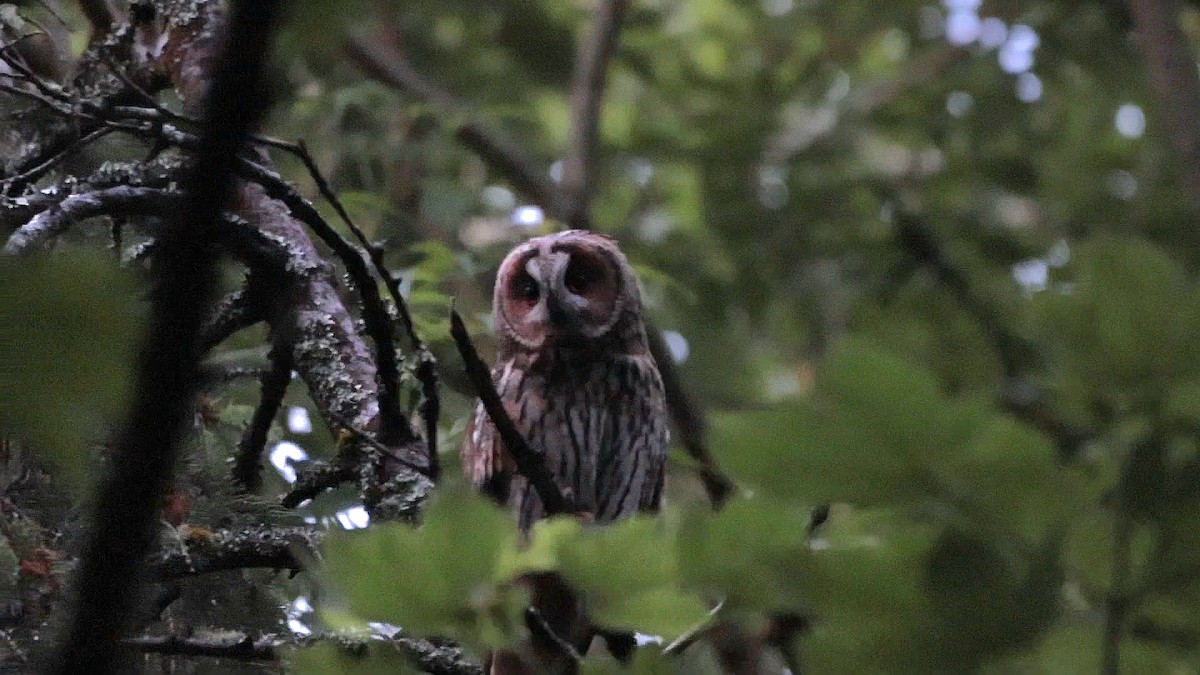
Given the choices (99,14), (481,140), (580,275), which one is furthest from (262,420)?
(481,140)

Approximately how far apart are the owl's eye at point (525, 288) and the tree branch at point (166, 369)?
8.97ft

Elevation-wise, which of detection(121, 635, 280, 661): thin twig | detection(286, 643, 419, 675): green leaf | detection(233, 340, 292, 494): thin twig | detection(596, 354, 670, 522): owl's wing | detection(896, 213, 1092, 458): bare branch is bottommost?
detection(896, 213, 1092, 458): bare branch

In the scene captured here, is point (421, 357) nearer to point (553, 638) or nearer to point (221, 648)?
point (221, 648)

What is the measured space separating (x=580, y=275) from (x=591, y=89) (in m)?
2.65

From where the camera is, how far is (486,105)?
22.2ft

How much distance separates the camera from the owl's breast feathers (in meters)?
3.14

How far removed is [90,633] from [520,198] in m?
5.36

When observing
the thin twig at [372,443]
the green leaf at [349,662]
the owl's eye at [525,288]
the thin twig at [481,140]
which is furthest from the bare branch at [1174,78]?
the green leaf at [349,662]

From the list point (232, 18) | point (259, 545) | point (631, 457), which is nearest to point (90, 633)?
point (232, 18)

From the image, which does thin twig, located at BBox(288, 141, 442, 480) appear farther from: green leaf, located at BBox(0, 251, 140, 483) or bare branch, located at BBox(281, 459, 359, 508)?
green leaf, located at BBox(0, 251, 140, 483)

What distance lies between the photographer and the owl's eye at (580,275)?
3537mm

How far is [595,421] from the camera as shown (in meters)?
3.20

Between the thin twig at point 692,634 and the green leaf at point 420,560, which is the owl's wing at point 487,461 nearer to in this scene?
the thin twig at point 692,634

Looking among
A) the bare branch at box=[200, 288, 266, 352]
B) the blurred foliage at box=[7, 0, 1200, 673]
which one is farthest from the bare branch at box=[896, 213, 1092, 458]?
the bare branch at box=[200, 288, 266, 352]
